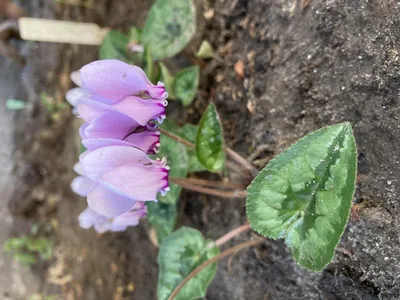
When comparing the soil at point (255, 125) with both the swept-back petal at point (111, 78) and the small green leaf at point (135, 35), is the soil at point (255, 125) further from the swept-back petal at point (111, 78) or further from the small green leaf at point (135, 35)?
the swept-back petal at point (111, 78)

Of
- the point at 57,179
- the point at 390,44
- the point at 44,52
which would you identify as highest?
the point at 390,44

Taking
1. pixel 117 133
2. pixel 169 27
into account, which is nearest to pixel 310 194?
pixel 117 133

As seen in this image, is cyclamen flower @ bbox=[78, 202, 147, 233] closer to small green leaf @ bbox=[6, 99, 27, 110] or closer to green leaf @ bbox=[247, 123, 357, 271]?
green leaf @ bbox=[247, 123, 357, 271]

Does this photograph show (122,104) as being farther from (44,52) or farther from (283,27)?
(44,52)

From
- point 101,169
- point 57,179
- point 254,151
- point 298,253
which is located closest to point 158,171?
point 101,169

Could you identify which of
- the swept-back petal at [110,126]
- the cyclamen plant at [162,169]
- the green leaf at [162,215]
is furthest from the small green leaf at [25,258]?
the swept-back petal at [110,126]

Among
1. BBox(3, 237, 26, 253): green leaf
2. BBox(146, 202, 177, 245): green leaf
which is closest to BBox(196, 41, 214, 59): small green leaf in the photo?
BBox(146, 202, 177, 245): green leaf
